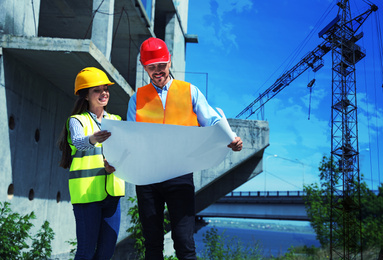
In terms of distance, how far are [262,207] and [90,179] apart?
45.4 m

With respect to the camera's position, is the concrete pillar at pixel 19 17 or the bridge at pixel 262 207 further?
the bridge at pixel 262 207

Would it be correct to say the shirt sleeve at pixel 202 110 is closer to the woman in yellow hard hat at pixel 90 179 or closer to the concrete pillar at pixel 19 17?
the woman in yellow hard hat at pixel 90 179

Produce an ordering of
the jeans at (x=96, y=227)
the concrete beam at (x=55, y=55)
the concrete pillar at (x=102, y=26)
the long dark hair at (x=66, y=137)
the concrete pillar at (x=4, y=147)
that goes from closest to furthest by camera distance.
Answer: the jeans at (x=96, y=227)
the long dark hair at (x=66, y=137)
the concrete pillar at (x=4, y=147)
the concrete beam at (x=55, y=55)
the concrete pillar at (x=102, y=26)

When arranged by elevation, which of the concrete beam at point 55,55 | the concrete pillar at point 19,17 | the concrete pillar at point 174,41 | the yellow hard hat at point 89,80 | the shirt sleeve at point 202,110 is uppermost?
the concrete pillar at point 174,41

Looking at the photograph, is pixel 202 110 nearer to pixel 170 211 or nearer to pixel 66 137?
pixel 170 211

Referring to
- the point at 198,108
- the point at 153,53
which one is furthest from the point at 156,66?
the point at 198,108

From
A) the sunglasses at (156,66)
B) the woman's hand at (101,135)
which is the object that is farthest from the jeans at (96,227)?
the sunglasses at (156,66)

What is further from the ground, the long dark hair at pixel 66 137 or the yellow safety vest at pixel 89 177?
the long dark hair at pixel 66 137

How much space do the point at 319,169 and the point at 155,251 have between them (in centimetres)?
2109

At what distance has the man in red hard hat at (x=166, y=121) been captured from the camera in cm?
301

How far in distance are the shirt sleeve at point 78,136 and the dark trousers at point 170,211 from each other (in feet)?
1.59

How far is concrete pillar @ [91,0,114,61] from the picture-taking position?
11.2 metres

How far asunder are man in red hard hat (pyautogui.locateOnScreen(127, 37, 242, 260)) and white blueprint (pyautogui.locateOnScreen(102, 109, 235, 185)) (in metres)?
0.10

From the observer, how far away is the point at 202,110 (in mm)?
3174
